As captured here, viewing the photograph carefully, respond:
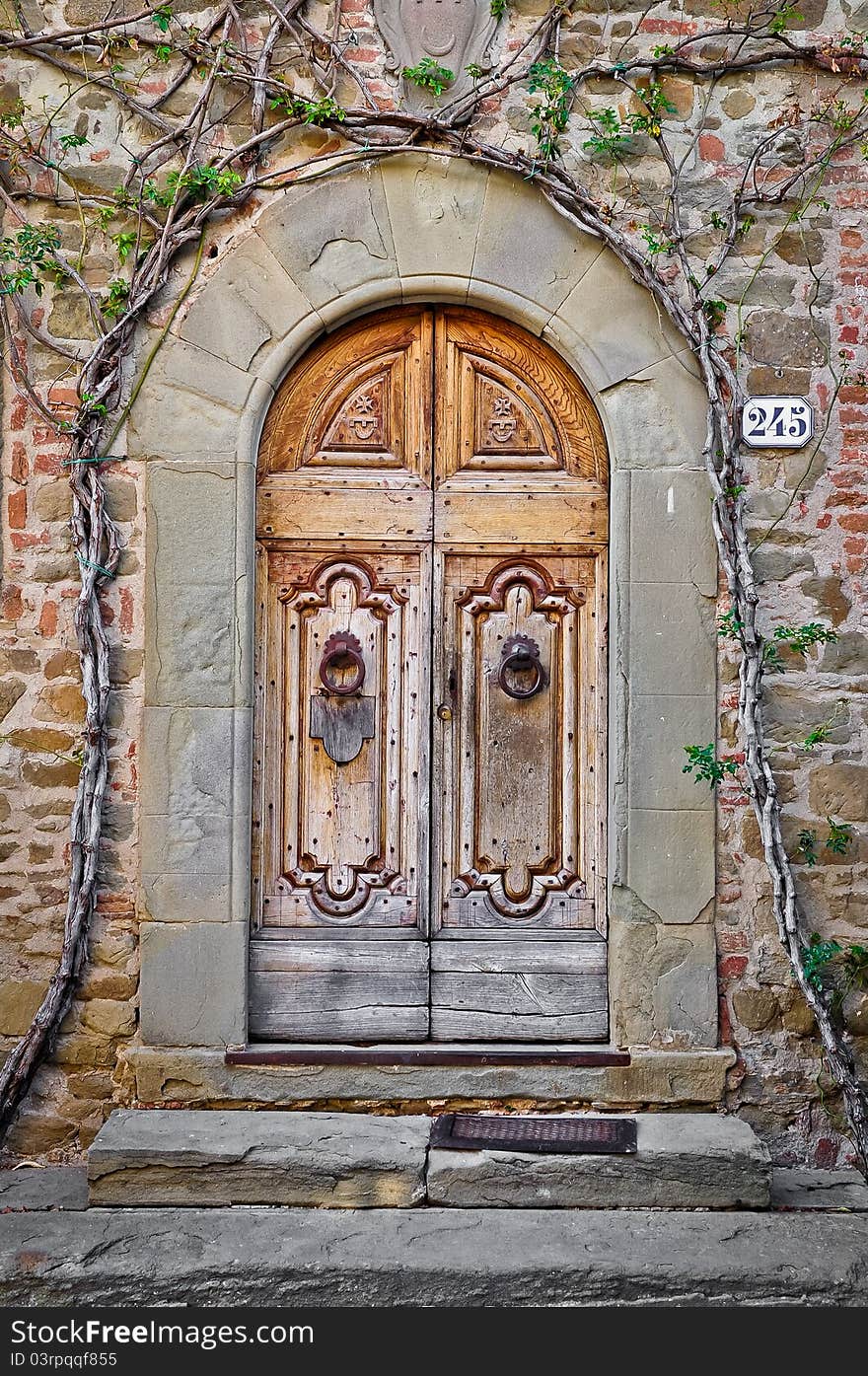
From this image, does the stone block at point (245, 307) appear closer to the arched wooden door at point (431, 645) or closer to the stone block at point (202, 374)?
the stone block at point (202, 374)

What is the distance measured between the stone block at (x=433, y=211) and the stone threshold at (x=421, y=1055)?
252 centimetres

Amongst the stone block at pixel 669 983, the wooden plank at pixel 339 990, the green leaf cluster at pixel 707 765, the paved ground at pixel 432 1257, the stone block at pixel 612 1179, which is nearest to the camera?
the paved ground at pixel 432 1257

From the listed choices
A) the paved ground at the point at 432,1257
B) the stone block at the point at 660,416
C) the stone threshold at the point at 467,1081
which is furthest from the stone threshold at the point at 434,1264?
the stone block at the point at 660,416

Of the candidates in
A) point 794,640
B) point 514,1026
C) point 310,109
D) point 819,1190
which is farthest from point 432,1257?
point 310,109

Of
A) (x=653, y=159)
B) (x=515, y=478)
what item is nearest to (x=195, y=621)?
(x=515, y=478)

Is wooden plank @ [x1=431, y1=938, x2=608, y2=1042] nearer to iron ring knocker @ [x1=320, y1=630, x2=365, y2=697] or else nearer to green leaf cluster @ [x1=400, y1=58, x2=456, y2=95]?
iron ring knocker @ [x1=320, y1=630, x2=365, y2=697]

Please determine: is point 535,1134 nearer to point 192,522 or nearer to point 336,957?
point 336,957

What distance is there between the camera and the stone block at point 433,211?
402 centimetres

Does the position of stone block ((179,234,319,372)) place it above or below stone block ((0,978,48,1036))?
above

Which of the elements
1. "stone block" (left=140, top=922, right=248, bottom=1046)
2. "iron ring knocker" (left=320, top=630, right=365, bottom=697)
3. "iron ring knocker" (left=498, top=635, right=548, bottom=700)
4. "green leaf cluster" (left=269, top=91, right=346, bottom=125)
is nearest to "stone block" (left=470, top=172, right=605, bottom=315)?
"green leaf cluster" (left=269, top=91, right=346, bottom=125)

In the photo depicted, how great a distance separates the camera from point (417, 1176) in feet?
11.9

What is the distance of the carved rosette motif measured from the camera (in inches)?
158

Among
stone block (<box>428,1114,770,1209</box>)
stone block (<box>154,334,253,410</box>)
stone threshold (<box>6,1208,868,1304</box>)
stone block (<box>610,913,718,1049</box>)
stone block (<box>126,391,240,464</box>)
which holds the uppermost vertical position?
stone block (<box>154,334,253,410</box>)

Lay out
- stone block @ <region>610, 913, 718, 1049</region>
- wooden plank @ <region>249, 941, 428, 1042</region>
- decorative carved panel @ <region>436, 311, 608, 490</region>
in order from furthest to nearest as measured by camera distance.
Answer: decorative carved panel @ <region>436, 311, 608, 490</region>
wooden plank @ <region>249, 941, 428, 1042</region>
stone block @ <region>610, 913, 718, 1049</region>
